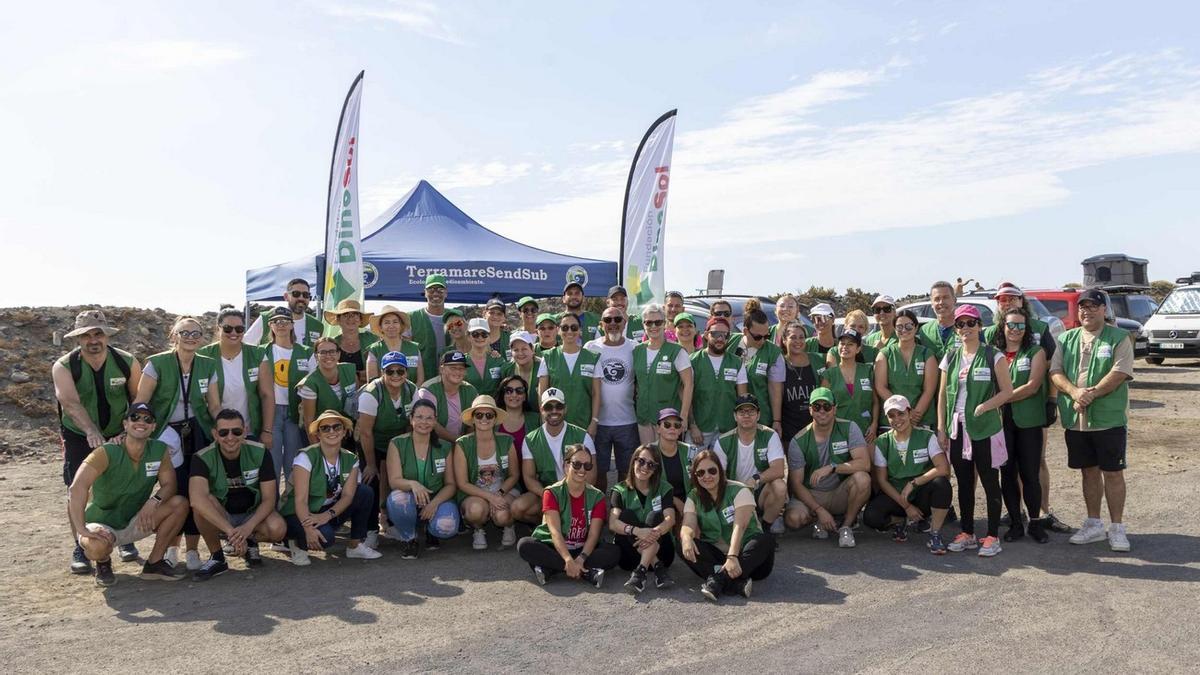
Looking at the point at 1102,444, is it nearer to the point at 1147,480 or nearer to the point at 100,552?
the point at 1147,480

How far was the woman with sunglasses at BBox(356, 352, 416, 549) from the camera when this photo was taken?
6.88m

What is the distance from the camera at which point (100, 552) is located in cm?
581

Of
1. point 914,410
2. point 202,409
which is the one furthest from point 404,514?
point 914,410

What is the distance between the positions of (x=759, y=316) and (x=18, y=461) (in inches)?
382

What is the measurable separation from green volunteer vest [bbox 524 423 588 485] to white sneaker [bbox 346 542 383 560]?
4.29ft

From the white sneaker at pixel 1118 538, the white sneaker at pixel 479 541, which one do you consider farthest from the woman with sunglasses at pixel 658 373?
the white sneaker at pixel 1118 538

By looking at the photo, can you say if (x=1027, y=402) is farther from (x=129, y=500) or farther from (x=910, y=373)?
(x=129, y=500)

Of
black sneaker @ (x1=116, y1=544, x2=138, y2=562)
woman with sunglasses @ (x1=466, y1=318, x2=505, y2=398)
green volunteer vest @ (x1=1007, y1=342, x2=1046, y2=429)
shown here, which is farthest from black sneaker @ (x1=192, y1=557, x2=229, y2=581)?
green volunteer vest @ (x1=1007, y1=342, x2=1046, y2=429)

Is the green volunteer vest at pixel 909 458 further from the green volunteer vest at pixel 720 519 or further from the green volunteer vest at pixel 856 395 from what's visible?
the green volunteer vest at pixel 720 519

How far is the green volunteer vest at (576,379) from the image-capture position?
286 inches

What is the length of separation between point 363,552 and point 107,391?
2093 millimetres

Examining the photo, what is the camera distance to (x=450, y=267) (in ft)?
40.2

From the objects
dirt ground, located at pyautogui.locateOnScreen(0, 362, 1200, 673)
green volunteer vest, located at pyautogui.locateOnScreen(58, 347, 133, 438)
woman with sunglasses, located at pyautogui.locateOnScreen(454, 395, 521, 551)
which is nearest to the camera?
dirt ground, located at pyautogui.locateOnScreen(0, 362, 1200, 673)

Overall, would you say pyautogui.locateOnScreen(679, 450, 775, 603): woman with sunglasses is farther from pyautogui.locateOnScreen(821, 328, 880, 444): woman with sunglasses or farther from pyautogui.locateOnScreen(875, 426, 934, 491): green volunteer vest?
pyautogui.locateOnScreen(821, 328, 880, 444): woman with sunglasses
